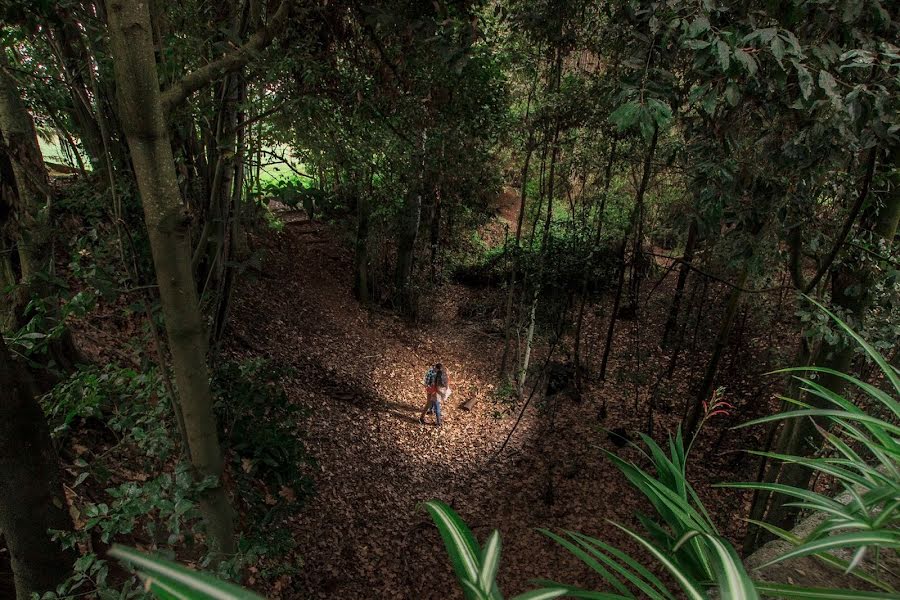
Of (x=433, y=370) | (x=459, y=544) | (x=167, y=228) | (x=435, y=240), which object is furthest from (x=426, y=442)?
(x=459, y=544)

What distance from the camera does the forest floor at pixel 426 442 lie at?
5.17 meters

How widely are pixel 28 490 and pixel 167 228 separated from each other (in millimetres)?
1328

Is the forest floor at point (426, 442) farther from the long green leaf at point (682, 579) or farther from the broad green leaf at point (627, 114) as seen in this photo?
the long green leaf at point (682, 579)

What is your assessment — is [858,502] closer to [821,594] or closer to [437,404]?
[821,594]

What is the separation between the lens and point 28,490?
78.1 inches

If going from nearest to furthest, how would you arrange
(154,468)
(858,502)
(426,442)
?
(858,502) → (154,468) → (426,442)

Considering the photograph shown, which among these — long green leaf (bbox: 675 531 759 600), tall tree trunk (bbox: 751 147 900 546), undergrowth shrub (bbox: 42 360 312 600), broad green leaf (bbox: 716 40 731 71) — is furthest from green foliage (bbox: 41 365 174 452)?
tall tree trunk (bbox: 751 147 900 546)

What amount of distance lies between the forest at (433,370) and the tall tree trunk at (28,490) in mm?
11

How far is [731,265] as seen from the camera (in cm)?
308

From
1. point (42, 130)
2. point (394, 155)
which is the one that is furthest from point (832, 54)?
point (42, 130)

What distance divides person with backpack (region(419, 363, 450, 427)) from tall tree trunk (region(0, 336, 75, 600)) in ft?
17.7

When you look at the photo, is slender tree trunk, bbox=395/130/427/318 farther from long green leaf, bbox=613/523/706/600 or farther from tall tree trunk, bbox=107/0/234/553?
long green leaf, bbox=613/523/706/600

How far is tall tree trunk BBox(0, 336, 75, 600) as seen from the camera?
6.29ft

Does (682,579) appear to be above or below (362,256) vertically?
above
